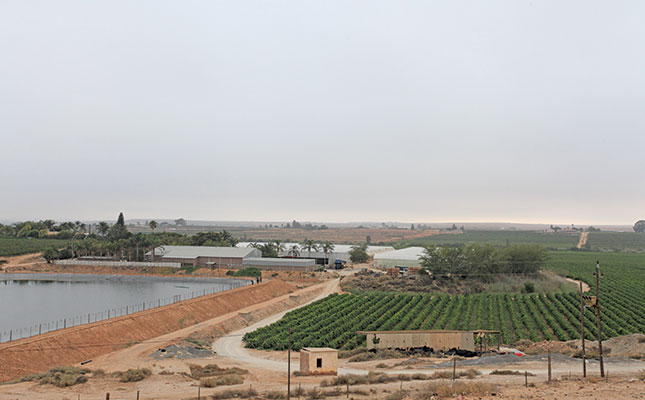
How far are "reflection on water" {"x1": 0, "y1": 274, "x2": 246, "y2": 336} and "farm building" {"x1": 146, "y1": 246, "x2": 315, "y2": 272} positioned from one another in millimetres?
9929

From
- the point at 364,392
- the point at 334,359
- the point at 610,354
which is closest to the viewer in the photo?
the point at 364,392

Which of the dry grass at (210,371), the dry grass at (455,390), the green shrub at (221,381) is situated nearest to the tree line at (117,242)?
the dry grass at (210,371)

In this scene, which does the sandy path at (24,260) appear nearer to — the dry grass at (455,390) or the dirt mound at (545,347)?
the dirt mound at (545,347)

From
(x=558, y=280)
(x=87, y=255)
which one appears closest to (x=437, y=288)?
(x=558, y=280)

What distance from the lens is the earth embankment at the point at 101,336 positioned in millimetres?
28391

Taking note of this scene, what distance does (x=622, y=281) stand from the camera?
71.4 metres

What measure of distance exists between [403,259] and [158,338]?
5473 centimetres

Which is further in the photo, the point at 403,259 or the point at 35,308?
the point at 403,259

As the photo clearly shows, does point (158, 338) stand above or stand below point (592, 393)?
below

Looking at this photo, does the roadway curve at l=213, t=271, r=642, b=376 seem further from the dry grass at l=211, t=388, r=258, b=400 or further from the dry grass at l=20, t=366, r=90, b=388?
the dry grass at l=20, t=366, r=90, b=388

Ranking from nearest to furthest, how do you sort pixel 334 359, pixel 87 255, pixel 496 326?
pixel 334 359 → pixel 496 326 → pixel 87 255

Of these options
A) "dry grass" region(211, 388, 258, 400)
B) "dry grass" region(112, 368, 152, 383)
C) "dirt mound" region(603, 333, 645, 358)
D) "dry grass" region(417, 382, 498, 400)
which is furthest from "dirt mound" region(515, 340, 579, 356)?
"dry grass" region(112, 368, 152, 383)

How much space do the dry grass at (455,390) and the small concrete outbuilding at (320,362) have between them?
695cm

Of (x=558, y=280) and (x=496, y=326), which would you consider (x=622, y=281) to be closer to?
(x=558, y=280)
